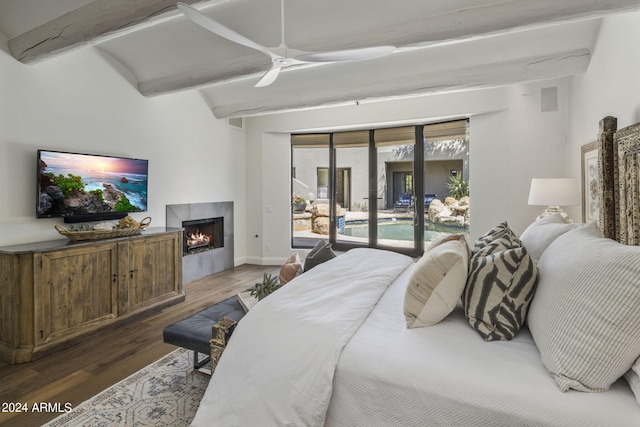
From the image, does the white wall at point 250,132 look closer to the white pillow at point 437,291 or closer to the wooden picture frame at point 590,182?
the wooden picture frame at point 590,182

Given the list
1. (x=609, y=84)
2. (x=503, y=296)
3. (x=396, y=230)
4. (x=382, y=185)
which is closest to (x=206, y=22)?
(x=503, y=296)

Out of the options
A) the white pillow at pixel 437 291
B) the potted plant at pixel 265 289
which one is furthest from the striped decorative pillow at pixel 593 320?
the potted plant at pixel 265 289

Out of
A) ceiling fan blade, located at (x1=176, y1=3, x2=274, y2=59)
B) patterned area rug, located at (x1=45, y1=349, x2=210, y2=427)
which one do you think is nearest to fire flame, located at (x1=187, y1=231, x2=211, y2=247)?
patterned area rug, located at (x1=45, y1=349, x2=210, y2=427)

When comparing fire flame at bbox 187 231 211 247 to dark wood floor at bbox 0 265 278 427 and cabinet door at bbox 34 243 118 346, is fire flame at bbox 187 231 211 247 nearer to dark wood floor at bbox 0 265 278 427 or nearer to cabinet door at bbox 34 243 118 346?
dark wood floor at bbox 0 265 278 427

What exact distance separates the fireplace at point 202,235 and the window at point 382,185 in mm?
1327

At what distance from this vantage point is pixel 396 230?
5352mm

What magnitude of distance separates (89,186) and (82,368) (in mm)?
1825

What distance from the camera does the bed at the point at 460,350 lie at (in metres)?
0.95

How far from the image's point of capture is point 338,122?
5160mm

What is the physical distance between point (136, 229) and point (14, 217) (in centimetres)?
97

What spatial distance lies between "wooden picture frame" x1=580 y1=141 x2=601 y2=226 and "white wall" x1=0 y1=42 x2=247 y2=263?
15.6ft

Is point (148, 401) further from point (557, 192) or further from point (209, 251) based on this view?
point (557, 192)

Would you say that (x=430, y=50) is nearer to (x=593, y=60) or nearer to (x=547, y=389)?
(x=593, y=60)

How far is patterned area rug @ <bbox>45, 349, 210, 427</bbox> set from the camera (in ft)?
5.80
